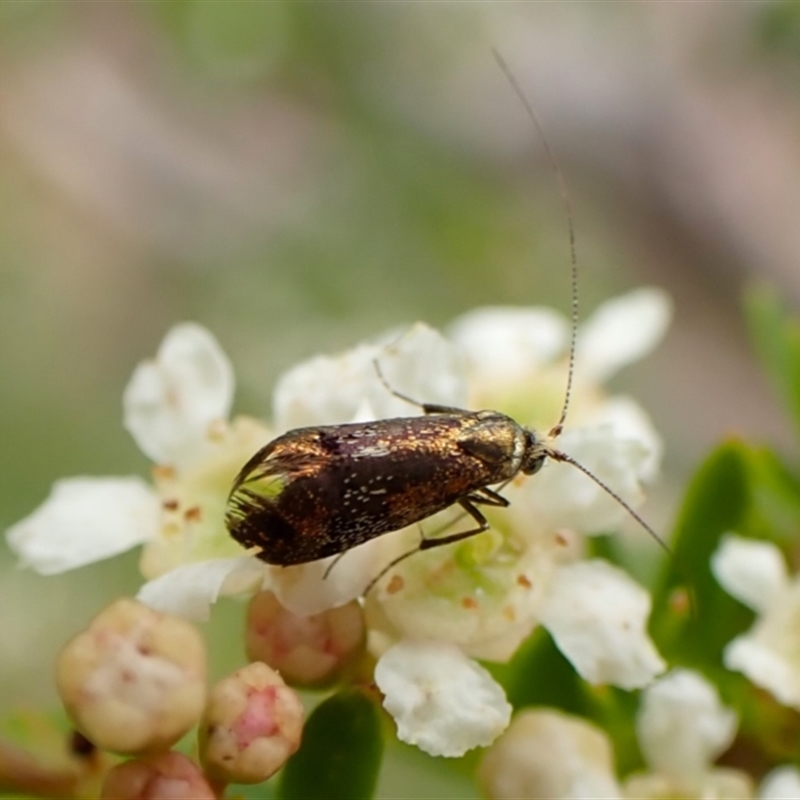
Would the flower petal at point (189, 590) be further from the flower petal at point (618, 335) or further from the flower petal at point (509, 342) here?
the flower petal at point (618, 335)

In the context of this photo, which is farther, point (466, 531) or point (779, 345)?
point (779, 345)

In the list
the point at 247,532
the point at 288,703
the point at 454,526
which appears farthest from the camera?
the point at 454,526

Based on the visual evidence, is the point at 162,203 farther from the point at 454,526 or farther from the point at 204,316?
the point at 454,526

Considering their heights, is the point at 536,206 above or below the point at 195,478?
below

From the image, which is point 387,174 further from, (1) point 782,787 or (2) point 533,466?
(1) point 782,787

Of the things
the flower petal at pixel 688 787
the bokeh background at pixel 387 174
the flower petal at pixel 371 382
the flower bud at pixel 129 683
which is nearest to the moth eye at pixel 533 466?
the flower petal at pixel 371 382

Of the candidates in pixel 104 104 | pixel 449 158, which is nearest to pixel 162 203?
pixel 104 104

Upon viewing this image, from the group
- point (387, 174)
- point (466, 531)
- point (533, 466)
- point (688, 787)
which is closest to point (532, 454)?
point (533, 466)
